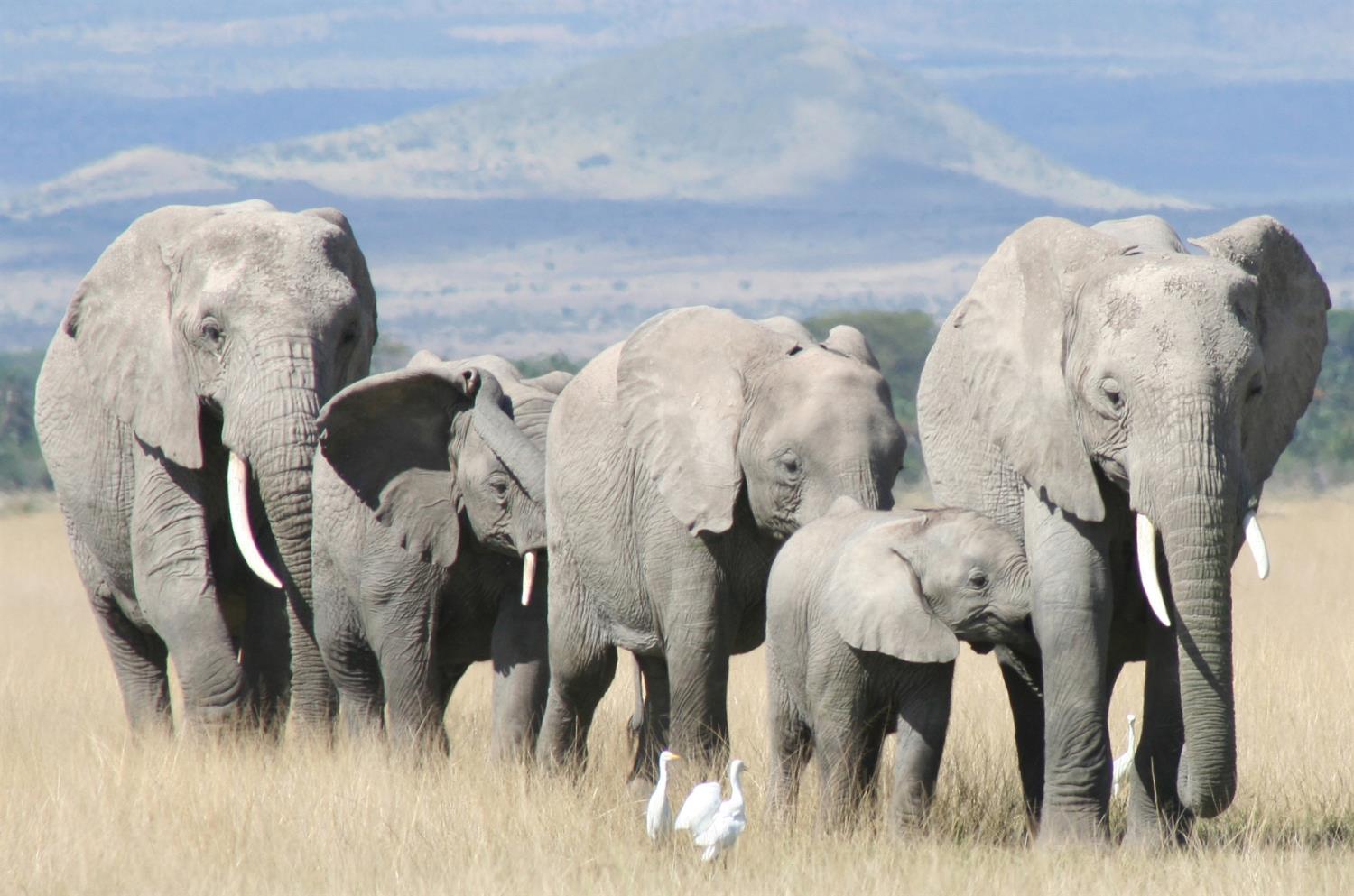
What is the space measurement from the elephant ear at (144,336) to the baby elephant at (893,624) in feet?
8.13

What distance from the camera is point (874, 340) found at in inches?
2235

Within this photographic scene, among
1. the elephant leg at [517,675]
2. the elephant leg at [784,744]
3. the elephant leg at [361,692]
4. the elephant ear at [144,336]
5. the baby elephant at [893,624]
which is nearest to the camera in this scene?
the baby elephant at [893,624]

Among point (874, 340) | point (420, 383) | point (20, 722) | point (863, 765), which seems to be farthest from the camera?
point (874, 340)

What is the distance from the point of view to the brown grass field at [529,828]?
6.43 meters

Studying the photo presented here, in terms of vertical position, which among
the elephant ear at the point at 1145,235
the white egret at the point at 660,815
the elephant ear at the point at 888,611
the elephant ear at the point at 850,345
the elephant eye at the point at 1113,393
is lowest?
the white egret at the point at 660,815

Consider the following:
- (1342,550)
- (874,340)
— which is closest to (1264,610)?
(1342,550)

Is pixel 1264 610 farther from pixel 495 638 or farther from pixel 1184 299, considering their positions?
pixel 1184 299

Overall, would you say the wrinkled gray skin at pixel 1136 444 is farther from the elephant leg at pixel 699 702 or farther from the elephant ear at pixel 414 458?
the elephant ear at pixel 414 458

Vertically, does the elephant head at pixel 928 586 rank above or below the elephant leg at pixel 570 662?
above

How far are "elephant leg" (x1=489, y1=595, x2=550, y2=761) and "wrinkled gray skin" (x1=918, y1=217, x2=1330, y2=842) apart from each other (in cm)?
217

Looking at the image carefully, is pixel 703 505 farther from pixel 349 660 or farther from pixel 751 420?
pixel 349 660

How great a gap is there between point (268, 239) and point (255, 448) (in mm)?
764

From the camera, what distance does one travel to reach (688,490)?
302 inches

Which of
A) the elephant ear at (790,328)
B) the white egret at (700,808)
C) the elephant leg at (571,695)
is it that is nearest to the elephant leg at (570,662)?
the elephant leg at (571,695)
